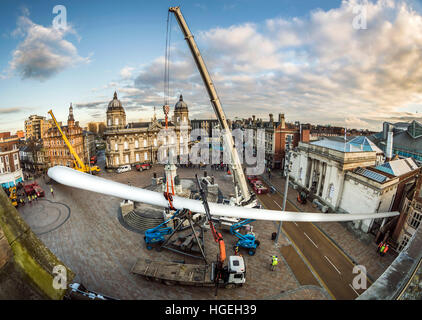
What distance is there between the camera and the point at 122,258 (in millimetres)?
16531

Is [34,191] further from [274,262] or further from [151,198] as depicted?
[274,262]

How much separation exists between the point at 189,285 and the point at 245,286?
413 cm

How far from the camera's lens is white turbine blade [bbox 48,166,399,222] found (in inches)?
348

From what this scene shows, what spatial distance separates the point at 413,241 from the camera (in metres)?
6.39

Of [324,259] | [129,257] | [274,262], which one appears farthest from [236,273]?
[129,257]

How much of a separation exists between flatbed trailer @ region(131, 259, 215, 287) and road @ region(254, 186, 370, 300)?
25.1ft

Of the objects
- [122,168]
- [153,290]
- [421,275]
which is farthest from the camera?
[122,168]

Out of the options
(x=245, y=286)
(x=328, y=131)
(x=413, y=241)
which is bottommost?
(x=245, y=286)

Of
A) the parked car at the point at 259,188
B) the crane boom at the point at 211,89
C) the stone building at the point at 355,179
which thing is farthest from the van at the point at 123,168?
the stone building at the point at 355,179

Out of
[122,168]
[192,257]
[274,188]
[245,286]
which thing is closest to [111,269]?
[192,257]

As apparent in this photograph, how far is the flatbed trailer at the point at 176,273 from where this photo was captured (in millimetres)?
12977

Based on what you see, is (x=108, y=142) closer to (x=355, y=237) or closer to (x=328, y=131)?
(x=355, y=237)

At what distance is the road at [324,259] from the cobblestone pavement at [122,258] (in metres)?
1.13

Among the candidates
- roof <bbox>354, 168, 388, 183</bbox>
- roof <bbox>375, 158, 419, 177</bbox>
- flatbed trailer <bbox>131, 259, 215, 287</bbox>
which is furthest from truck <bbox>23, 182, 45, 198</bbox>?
roof <bbox>375, 158, 419, 177</bbox>
